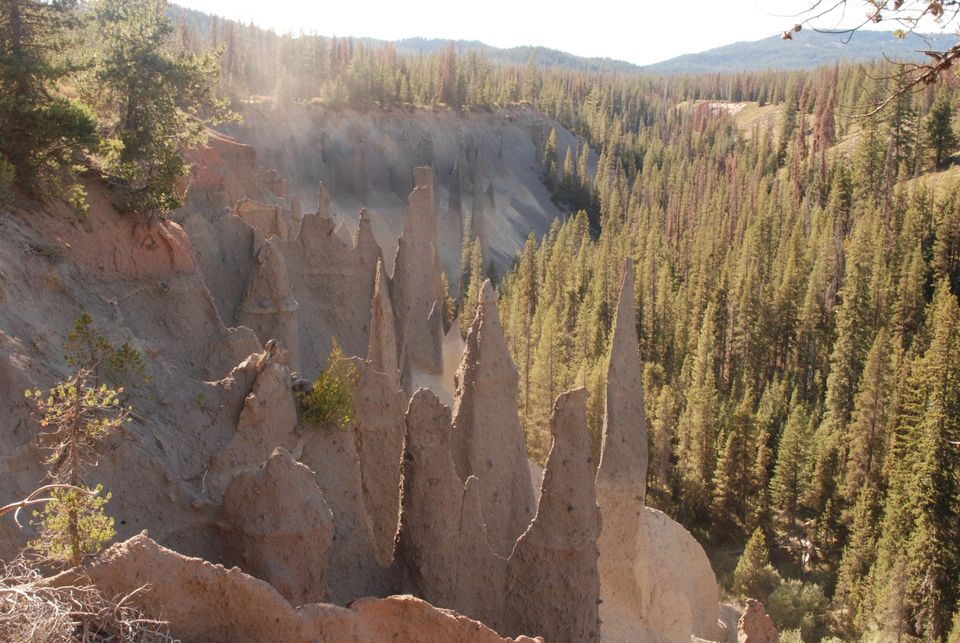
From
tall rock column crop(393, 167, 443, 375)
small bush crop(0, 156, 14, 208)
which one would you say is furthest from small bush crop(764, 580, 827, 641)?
small bush crop(0, 156, 14, 208)

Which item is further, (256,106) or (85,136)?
(256,106)

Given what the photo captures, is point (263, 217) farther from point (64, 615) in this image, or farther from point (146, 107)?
point (64, 615)

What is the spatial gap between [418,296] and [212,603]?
15.2 metres

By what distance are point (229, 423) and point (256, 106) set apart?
172ft

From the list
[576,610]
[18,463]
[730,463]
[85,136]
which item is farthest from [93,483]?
[730,463]

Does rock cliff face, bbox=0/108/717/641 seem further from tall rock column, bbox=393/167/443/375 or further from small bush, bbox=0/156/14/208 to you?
tall rock column, bbox=393/167/443/375

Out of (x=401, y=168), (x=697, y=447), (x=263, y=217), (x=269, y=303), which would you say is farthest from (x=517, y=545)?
(x=401, y=168)

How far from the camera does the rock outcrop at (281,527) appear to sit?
7.67 m

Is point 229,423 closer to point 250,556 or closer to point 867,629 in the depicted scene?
point 250,556

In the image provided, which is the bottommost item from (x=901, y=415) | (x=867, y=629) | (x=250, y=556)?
(x=867, y=629)

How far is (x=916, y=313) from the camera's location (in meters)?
37.2

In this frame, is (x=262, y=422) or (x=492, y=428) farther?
(x=492, y=428)

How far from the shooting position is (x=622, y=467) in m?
15.3

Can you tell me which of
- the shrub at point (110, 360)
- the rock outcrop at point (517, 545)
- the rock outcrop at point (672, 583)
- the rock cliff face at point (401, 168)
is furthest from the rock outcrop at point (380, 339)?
the rock cliff face at point (401, 168)
